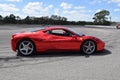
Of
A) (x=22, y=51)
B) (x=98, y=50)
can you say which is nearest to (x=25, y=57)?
(x=22, y=51)

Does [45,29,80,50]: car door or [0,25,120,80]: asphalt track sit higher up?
[45,29,80,50]: car door

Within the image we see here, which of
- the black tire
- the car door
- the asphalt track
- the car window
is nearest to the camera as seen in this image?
the asphalt track

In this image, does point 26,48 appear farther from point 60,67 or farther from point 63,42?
point 60,67

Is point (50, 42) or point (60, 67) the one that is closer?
point (60, 67)

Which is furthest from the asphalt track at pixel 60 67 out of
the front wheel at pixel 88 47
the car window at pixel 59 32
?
the car window at pixel 59 32

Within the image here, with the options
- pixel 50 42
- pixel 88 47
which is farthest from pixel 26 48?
pixel 88 47

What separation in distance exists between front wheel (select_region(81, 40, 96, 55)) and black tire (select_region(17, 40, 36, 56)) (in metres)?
2.05

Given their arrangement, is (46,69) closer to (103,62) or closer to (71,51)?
(103,62)

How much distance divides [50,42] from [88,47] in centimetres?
158

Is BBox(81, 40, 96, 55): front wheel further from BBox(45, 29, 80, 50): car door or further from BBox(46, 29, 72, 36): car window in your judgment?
BBox(46, 29, 72, 36): car window

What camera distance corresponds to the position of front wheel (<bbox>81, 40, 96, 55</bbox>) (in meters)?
10.9

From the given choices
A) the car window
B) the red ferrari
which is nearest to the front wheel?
the red ferrari

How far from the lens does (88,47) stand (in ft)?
35.8

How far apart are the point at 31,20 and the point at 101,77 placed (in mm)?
40663
